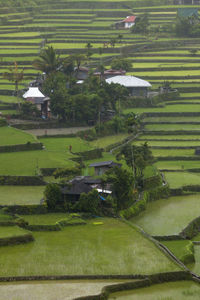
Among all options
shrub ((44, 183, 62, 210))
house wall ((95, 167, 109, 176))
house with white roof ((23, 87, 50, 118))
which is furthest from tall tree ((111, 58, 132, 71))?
shrub ((44, 183, 62, 210))

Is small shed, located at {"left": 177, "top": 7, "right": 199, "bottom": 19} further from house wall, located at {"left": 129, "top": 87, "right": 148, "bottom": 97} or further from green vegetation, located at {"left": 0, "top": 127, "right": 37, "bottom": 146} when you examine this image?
green vegetation, located at {"left": 0, "top": 127, "right": 37, "bottom": 146}

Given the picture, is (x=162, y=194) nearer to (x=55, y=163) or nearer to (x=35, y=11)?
(x=55, y=163)

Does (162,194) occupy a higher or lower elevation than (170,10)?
lower

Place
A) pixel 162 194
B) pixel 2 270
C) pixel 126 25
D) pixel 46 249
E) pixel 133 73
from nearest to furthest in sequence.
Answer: pixel 2 270 < pixel 46 249 < pixel 162 194 < pixel 133 73 < pixel 126 25

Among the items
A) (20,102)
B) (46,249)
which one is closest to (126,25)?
(20,102)

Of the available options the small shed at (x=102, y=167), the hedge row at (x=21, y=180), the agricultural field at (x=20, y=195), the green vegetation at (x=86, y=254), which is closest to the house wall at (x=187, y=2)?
the small shed at (x=102, y=167)

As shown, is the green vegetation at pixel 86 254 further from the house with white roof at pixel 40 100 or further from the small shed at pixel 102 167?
the house with white roof at pixel 40 100
